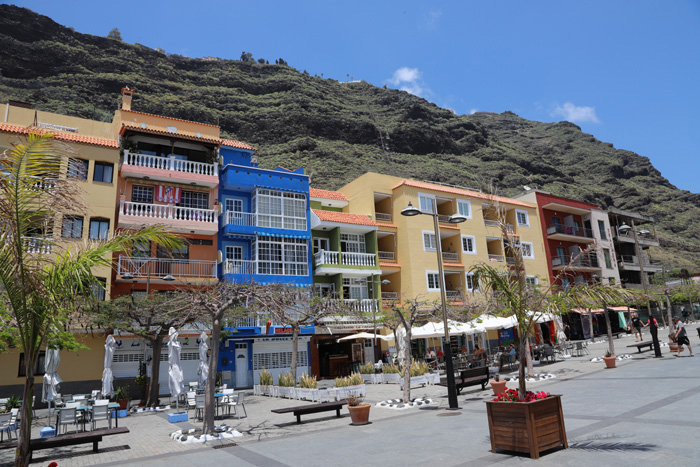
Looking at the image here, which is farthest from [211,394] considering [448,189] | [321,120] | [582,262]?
[321,120]

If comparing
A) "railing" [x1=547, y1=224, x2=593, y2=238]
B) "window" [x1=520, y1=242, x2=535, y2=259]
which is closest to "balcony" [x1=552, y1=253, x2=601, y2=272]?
"railing" [x1=547, y1=224, x2=593, y2=238]

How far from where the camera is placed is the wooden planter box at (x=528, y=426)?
26.0 ft

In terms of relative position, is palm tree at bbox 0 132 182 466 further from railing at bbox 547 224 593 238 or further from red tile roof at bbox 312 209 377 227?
railing at bbox 547 224 593 238

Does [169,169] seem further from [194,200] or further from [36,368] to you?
[36,368]

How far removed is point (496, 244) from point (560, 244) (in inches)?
375

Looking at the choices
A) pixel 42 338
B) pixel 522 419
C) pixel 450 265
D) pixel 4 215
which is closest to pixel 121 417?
pixel 42 338

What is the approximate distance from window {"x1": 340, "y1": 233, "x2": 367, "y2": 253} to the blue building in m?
3.46

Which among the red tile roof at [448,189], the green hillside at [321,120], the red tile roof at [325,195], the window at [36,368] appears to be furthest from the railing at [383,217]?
the green hillside at [321,120]

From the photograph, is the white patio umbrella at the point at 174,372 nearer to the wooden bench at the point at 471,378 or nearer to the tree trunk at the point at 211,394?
the tree trunk at the point at 211,394

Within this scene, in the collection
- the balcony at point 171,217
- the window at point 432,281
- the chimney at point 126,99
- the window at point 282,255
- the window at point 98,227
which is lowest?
the window at point 432,281

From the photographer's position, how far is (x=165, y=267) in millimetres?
26297

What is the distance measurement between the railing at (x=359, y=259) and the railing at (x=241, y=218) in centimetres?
665

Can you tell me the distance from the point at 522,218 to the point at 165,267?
32687mm

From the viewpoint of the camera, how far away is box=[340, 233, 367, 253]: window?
3381cm
